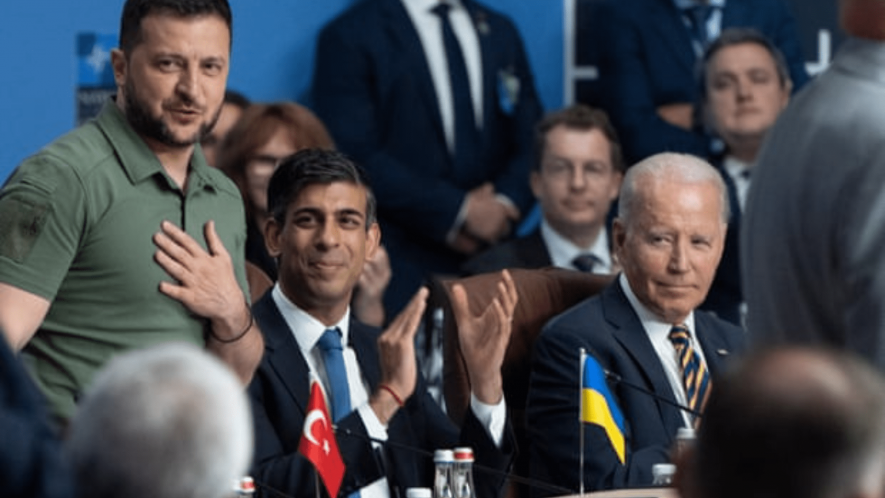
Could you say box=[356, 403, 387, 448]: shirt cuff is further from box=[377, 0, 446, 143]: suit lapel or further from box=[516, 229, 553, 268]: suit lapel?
box=[377, 0, 446, 143]: suit lapel

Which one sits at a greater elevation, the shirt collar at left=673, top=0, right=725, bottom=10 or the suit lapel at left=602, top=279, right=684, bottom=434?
the shirt collar at left=673, top=0, right=725, bottom=10

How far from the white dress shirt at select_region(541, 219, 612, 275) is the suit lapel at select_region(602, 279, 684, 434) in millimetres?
1653

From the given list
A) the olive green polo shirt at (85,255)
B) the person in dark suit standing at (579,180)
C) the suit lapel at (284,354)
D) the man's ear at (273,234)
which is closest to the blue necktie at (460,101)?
the person in dark suit standing at (579,180)

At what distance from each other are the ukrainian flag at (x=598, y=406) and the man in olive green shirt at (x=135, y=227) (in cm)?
86

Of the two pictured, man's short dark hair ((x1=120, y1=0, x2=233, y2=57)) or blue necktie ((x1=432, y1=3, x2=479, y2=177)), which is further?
blue necktie ((x1=432, y1=3, x2=479, y2=177))

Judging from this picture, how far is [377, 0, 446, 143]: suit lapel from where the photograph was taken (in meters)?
6.77

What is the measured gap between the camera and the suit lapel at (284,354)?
13.8ft

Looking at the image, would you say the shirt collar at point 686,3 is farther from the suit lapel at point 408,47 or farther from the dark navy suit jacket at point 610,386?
the dark navy suit jacket at point 610,386

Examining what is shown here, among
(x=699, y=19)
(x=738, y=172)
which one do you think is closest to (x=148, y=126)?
(x=738, y=172)

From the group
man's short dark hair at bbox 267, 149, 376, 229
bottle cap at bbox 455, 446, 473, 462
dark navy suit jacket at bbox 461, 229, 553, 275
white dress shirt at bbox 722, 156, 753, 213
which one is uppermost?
man's short dark hair at bbox 267, 149, 376, 229

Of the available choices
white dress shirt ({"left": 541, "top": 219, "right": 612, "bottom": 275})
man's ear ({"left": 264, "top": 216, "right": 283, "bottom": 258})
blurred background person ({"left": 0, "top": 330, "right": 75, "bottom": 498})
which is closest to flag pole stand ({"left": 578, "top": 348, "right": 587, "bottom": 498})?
man's ear ({"left": 264, "top": 216, "right": 283, "bottom": 258})

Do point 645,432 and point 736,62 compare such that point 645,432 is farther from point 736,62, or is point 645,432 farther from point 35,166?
point 736,62

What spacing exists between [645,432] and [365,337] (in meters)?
0.72

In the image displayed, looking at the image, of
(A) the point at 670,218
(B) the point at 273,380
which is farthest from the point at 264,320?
(A) the point at 670,218
